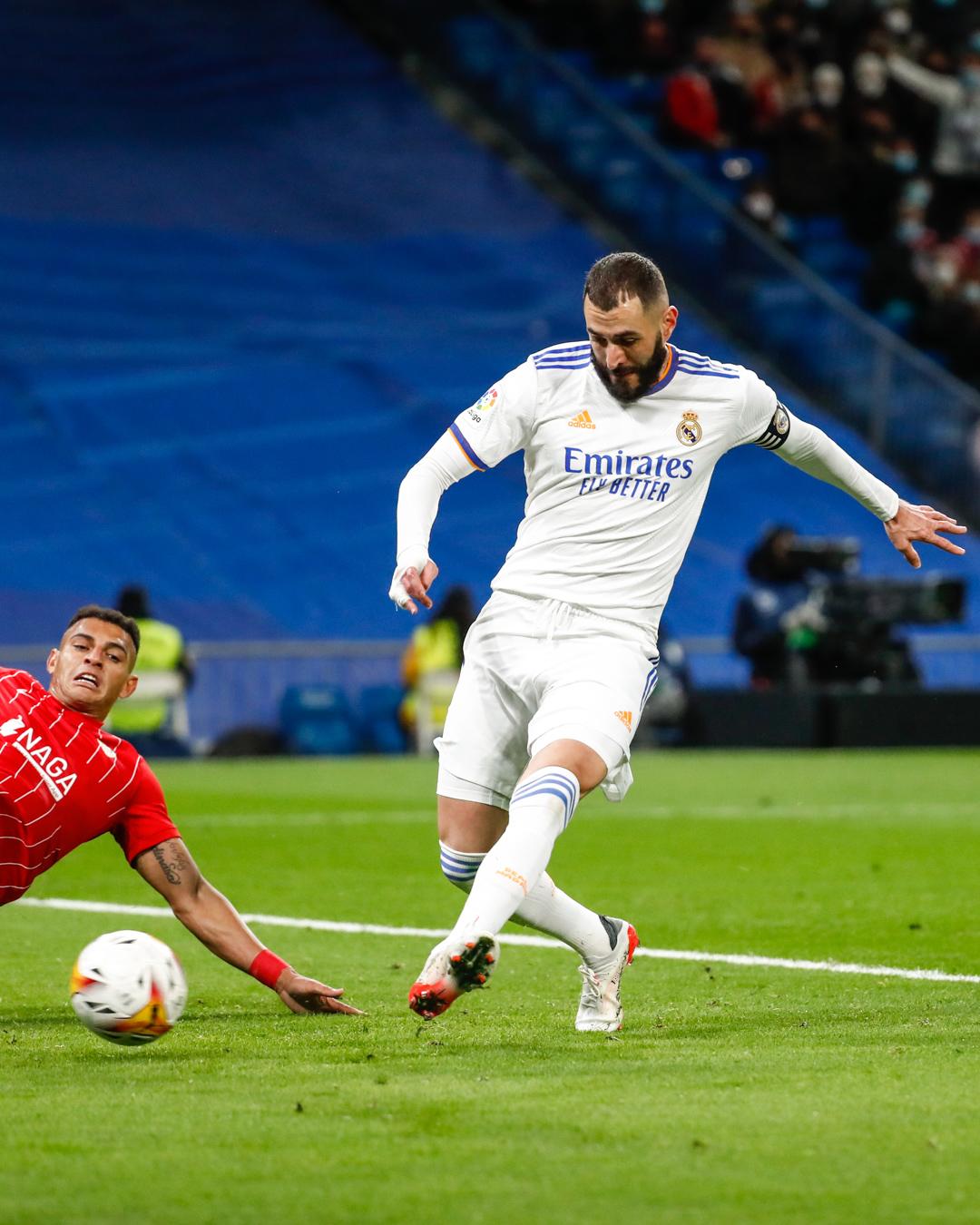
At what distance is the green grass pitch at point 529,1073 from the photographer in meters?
4.05

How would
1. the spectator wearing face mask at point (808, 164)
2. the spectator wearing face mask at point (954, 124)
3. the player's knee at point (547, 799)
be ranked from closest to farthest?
the player's knee at point (547, 799)
the spectator wearing face mask at point (808, 164)
the spectator wearing face mask at point (954, 124)


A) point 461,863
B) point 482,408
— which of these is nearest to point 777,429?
point 482,408

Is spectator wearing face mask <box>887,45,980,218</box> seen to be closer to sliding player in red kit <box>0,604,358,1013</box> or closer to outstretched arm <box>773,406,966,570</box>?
outstretched arm <box>773,406,966,570</box>

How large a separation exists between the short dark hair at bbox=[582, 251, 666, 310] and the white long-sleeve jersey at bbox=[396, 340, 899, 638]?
0.30 meters

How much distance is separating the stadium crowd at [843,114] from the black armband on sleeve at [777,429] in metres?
22.0

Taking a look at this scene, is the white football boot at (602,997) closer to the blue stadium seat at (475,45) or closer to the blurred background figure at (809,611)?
the blurred background figure at (809,611)

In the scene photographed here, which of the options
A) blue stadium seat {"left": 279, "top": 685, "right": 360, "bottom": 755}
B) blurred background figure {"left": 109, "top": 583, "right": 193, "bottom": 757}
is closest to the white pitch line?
blurred background figure {"left": 109, "top": 583, "right": 193, "bottom": 757}

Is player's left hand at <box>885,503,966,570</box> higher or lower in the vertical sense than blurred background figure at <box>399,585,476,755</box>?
higher

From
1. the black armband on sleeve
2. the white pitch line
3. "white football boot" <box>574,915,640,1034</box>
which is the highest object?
the black armband on sleeve


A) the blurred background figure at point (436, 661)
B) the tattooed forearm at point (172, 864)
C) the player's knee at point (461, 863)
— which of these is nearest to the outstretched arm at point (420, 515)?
the player's knee at point (461, 863)

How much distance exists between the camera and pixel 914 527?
6980 mm

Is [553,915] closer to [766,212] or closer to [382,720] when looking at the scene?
[382,720]

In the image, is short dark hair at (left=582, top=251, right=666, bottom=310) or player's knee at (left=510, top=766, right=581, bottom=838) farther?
short dark hair at (left=582, top=251, right=666, bottom=310)

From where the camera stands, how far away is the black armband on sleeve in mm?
6770
